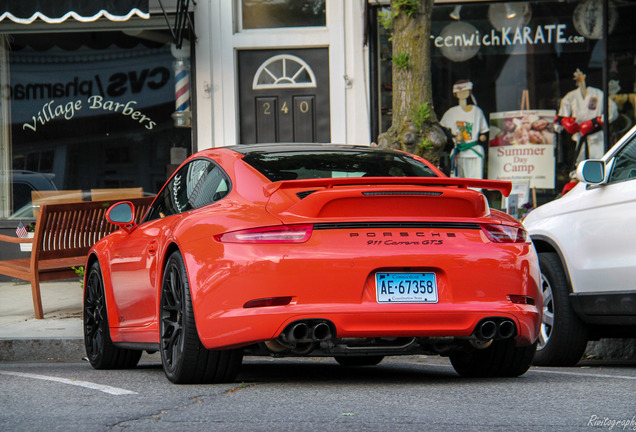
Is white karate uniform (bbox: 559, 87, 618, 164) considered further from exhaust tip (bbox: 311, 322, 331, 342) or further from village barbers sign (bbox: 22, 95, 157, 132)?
exhaust tip (bbox: 311, 322, 331, 342)

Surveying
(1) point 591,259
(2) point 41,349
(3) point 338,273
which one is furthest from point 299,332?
(2) point 41,349

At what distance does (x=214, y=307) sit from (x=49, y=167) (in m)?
9.42

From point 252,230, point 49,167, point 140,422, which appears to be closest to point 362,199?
point 252,230

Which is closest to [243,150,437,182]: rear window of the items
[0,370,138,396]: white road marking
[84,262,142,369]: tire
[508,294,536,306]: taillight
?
[508,294,536,306]: taillight

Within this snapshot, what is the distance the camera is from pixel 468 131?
14.0 meters

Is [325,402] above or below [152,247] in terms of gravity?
below

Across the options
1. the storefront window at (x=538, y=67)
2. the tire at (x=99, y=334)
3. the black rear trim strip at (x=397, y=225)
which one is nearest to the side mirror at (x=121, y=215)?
the tire at (x=99, y=334)

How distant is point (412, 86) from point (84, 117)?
18.3 feet

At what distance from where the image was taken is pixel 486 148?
14.1 meters

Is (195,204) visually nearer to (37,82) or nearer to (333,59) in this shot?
(333,59)

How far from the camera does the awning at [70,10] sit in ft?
40.4

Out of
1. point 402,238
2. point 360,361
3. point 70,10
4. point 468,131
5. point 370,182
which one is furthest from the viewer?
Result: point 468,131

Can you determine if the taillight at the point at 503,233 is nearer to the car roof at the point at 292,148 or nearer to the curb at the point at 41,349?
the car roof at the point at 292,148

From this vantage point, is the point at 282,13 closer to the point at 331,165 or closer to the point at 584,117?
the point at 584,117
